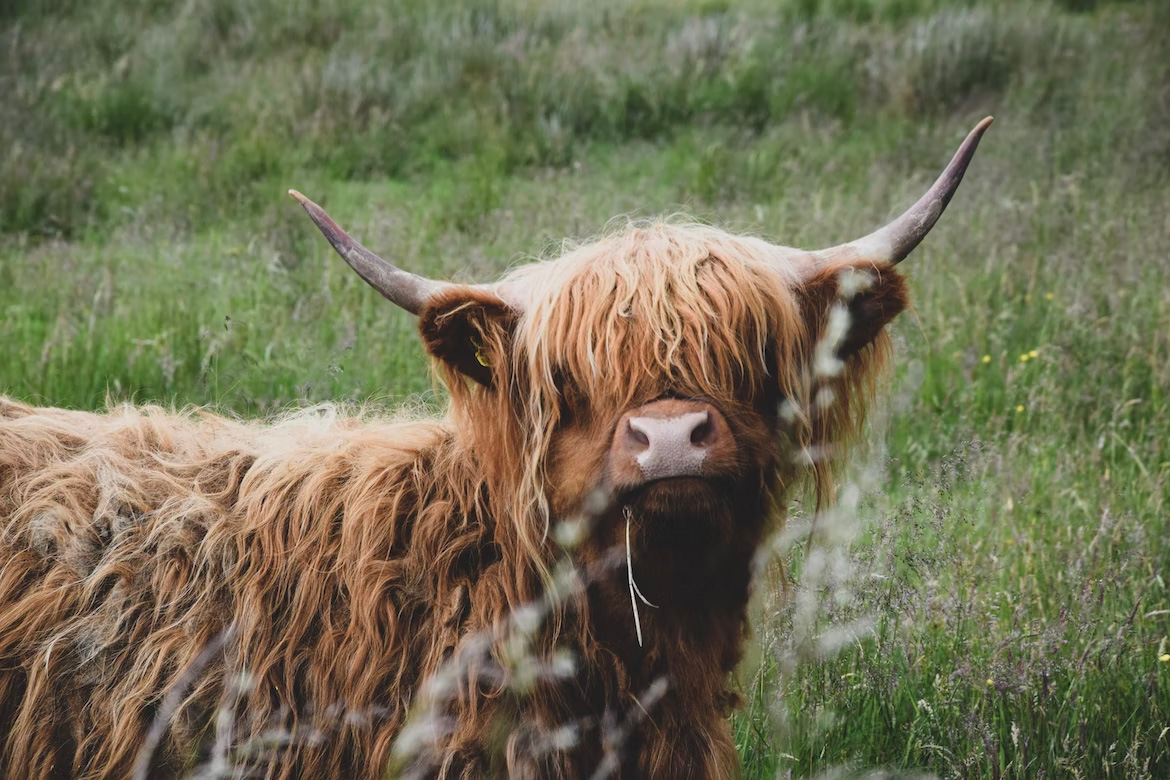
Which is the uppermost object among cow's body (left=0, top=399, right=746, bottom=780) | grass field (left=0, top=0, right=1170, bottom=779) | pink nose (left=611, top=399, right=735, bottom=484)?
pink nose (left=611, top=399, right=735, bottom=484)

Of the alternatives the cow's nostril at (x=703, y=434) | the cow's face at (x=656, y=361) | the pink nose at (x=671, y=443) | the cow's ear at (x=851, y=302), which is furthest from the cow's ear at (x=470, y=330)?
the cow's ear at (x=851, y=302)

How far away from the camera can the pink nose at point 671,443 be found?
2016 mm

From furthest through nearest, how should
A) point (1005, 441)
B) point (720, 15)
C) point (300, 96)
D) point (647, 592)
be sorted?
point (720, 15), point (300, 96), point (1005, 441), point (647, 592)

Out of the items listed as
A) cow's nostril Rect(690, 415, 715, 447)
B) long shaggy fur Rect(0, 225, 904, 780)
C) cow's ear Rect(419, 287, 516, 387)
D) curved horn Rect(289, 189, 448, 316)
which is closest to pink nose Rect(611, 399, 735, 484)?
cow's nostril Rect(690, 415, 715, 447)

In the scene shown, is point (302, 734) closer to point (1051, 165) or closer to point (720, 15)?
point (1051, 165)

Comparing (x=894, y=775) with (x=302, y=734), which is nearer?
(x=302, y=734)

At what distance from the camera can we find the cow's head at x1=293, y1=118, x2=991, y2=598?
7.16 feet

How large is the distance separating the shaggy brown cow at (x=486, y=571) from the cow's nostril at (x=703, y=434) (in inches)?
4.2

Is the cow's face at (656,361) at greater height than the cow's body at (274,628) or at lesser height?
greater

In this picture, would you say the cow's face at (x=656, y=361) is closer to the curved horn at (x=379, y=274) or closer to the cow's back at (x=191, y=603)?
the curved horn at (x=379, y=274)

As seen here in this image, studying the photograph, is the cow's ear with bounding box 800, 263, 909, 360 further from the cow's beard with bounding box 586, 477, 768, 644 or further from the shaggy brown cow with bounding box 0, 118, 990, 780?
the cow's beard with bounding box 586, 477, 768, 644

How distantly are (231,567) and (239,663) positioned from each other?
0.69ft

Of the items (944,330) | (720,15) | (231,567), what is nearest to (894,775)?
(231,567)

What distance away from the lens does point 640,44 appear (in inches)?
387
